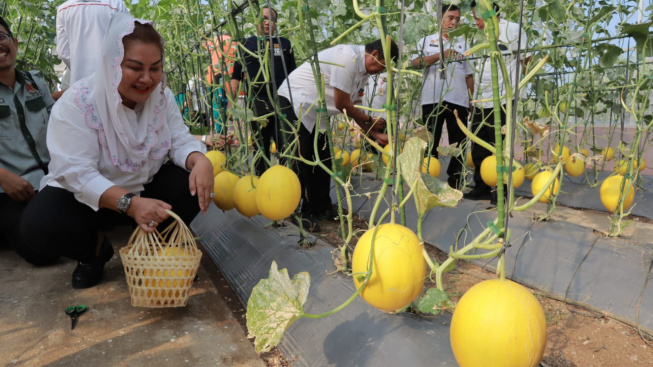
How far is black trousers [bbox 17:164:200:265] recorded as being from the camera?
1817 millimetres

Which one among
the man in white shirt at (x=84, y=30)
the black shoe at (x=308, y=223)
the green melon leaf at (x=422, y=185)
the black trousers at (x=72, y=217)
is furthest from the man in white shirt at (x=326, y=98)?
the green melon leaf at (x=422, y=185)

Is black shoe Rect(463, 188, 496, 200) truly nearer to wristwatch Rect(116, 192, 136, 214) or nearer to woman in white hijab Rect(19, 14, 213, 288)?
woman in white hijab Rect(19, 14, 213, 288)

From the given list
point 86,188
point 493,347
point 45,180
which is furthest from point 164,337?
point 493,347

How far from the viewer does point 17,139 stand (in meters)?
2.33

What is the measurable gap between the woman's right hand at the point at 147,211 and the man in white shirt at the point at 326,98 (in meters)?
0.75

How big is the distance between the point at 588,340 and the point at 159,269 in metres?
1.47

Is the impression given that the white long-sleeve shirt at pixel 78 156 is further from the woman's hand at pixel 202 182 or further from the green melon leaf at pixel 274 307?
the green melon leaf at pixel 274 307

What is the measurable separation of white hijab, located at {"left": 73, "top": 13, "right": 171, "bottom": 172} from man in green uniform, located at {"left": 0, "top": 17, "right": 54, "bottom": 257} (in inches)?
27.6

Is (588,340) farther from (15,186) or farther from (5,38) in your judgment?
(5,38)

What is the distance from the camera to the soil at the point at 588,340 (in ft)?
5.07

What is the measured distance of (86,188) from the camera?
1687mm

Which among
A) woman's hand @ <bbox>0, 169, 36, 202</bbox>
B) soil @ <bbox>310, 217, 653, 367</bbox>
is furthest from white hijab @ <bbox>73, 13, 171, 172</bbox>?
soil @ <bbox>310, 217, 653, 367</bbox>

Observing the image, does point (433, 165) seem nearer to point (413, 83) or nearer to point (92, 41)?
point (413, 83)

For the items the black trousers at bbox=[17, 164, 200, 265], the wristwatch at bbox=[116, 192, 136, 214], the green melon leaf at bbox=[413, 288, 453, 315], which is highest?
the wristwatch at bbox=[116, 192, 136, 214]
